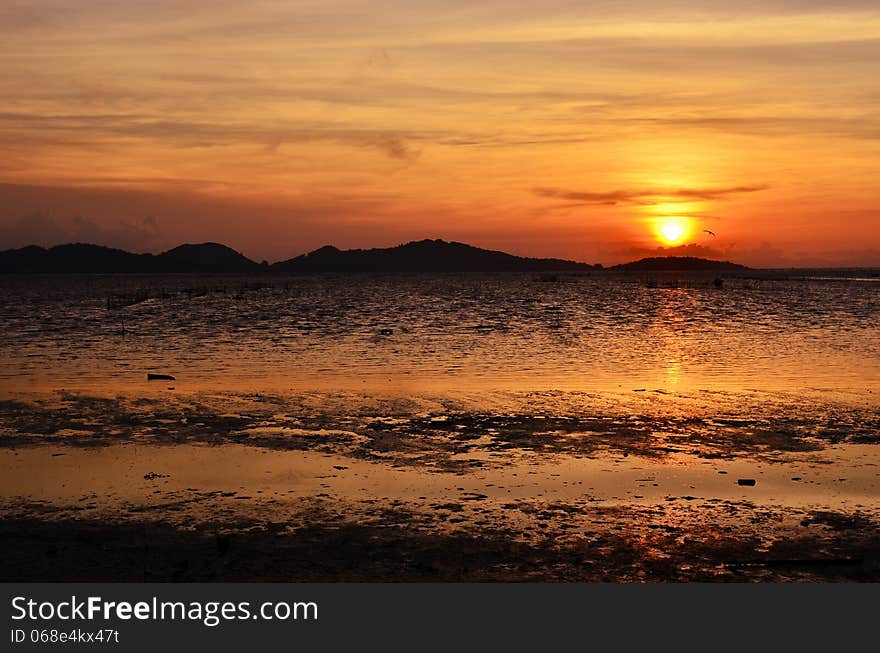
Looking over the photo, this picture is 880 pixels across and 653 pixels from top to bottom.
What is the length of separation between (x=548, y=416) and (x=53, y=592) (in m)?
13.2

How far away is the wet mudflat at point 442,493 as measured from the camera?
10.6 meters

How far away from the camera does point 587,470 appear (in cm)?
1520

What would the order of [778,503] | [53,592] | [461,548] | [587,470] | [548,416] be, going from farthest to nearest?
[548,416], [587,470], [778,503], [461,548], [53,592]

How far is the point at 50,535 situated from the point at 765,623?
8.97 metres

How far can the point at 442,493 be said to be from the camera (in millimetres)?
13727

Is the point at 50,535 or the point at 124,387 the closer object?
the point at 50,535

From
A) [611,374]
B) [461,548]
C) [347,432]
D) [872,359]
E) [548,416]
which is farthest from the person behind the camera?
[872,359]

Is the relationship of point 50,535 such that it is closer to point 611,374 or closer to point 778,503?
point 778,503

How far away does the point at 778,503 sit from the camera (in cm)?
1312

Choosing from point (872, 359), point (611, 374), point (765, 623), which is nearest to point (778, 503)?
point (765, 623)

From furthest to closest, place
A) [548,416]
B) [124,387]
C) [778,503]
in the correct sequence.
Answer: [124,387]
[548,416]
[778,503]

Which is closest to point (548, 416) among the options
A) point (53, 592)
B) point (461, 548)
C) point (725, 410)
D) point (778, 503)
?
point (725, 410)

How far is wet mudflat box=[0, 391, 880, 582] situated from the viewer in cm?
1057

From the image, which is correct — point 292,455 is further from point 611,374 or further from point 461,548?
point 611,374
